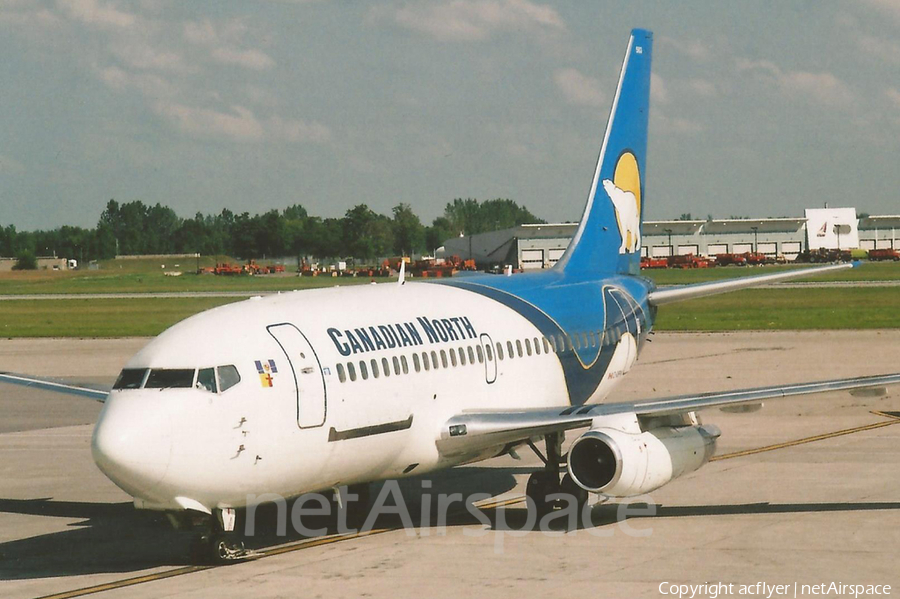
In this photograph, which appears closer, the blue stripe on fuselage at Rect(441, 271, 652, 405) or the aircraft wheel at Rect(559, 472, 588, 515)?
the aircraft wheel at Rect(559, 472, 588, 515)

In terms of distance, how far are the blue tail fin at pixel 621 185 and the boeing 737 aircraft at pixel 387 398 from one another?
2090 mm

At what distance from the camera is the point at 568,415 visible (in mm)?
21094

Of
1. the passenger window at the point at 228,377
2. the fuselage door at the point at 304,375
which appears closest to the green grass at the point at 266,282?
the fuselage door at the point at 304,375

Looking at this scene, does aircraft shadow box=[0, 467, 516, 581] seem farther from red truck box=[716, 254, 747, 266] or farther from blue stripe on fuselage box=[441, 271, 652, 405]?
red truck box=[716, 254, 747, 266]

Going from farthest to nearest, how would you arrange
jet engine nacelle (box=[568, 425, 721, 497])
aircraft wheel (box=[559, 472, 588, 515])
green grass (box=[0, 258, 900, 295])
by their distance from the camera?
green grass (box=[0, 258, 900, 295])
aircraft wheel (box=[559, 472, 588, 515])
jet engine nacelle (box=[568, 425, 721, 497])

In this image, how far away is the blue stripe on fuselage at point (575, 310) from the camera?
25.4 m

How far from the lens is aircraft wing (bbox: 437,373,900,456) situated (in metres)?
20.7

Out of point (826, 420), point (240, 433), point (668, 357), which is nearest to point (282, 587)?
point (240, 433)

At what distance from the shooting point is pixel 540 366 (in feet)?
81.0

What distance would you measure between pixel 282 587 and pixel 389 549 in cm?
285

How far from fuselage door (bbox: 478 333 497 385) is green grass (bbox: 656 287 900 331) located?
42.4 metres

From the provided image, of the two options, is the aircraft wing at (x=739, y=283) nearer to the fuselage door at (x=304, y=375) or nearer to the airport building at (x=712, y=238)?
the fuselage door at (x=304, y=375)

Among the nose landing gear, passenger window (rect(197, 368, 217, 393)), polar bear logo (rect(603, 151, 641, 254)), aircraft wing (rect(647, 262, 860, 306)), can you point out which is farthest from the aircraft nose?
polar bear logo (rect(603, 151, 641, 254))

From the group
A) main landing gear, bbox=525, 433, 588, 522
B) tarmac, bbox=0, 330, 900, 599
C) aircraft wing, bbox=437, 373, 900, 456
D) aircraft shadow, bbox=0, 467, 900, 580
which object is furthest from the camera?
main landing gear, bbox=525, 433, 588, 522
